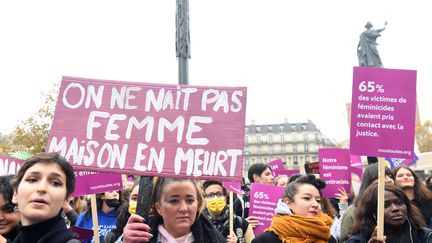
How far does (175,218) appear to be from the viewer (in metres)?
2.76

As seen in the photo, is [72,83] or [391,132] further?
[391,132]

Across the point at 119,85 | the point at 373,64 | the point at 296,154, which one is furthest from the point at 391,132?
the point at 296,154

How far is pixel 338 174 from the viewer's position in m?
6.39

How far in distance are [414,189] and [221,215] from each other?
6.47ft

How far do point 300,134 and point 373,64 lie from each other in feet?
325

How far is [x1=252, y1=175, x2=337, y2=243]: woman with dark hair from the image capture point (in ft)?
11.5

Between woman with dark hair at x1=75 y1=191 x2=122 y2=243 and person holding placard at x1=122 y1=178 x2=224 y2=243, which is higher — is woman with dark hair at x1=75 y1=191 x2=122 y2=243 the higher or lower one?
the lower one

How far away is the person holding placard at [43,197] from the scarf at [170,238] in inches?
22.8

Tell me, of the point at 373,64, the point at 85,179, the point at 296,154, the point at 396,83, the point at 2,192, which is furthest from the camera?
the point at 296,154

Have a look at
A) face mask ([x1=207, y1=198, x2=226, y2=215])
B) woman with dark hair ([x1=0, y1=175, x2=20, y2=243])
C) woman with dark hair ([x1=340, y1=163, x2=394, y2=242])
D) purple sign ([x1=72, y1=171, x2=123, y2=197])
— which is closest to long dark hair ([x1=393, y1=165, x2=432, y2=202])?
woman with dark hair ([x1=340, y1=163, x2=394, y2=242])

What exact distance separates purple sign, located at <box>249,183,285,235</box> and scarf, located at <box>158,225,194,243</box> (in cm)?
269

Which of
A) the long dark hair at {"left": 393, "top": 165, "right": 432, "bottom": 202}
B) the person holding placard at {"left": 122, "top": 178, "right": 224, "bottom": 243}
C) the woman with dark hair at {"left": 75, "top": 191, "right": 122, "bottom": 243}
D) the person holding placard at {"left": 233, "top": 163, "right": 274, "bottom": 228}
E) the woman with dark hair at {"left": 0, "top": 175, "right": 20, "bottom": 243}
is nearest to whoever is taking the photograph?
the person holding placard at {"left": 122, "top": 178, "right": 224, "bottom": 243}

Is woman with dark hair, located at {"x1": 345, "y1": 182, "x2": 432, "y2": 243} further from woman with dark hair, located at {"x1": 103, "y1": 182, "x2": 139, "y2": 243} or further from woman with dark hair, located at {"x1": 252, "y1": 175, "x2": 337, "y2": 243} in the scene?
woman with dark hair, located at {"x1": 103, "y1": 182, "x2": 139, "y2": 243}

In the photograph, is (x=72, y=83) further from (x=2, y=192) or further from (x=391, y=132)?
(x=391, y=132)
